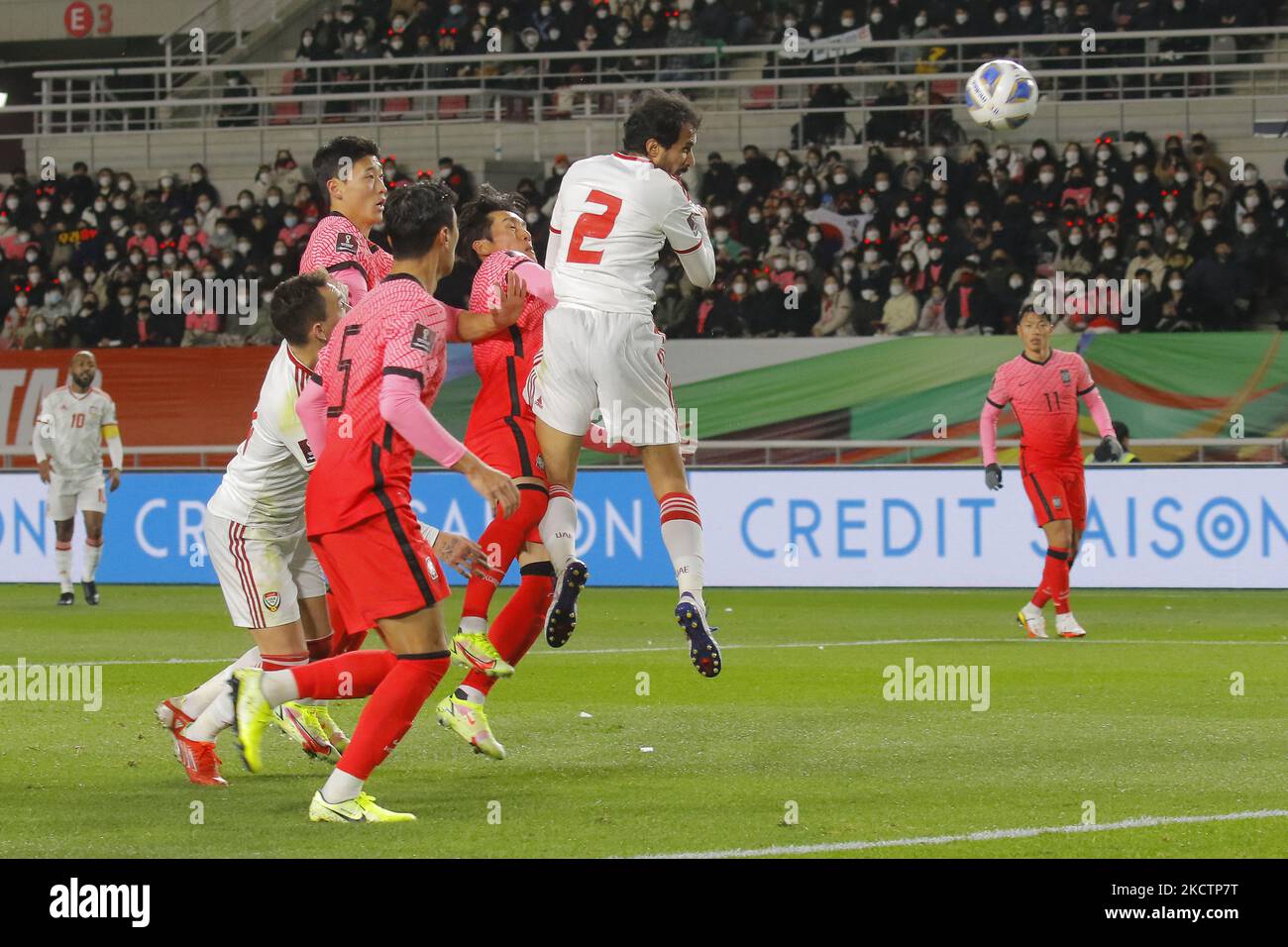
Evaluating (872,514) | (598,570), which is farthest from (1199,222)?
(598,570)

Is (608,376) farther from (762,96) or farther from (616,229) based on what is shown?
(762,96)

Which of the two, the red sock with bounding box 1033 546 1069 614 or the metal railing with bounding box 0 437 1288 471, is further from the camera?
the metal railing with bounding box 0 437 1288 471

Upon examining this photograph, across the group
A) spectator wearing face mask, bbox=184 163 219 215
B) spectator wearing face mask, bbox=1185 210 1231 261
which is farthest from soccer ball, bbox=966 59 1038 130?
spectator wearing face mask, bbox=184 163 219 215

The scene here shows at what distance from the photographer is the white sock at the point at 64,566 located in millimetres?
17234

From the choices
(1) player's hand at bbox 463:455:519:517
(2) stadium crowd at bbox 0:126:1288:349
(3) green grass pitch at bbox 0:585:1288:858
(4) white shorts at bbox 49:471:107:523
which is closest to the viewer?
(1) player's hand at bbox 463:455:519:517

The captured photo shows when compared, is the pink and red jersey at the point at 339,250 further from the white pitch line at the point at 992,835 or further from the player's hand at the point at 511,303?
the white pitch line at the point at 992,835

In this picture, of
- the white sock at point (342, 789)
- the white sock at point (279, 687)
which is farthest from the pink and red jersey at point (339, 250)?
the white sock at point (342, 789)

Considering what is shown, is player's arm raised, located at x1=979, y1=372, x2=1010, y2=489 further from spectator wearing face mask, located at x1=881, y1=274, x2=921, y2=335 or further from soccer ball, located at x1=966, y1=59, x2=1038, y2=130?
spectator wearing face mask, located at x1=881, y1=274, x2=921, y2=335

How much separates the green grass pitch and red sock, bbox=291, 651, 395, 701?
1.43 ft

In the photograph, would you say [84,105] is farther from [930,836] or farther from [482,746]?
[930,836]

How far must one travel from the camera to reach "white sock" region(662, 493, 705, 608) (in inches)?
304

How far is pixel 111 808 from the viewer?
6.66 meters

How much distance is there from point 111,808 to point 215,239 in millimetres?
18504

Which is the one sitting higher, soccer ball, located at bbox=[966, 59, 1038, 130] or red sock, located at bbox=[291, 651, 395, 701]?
soccer ball, located at bbox=[966, 59, 1038, 130]
